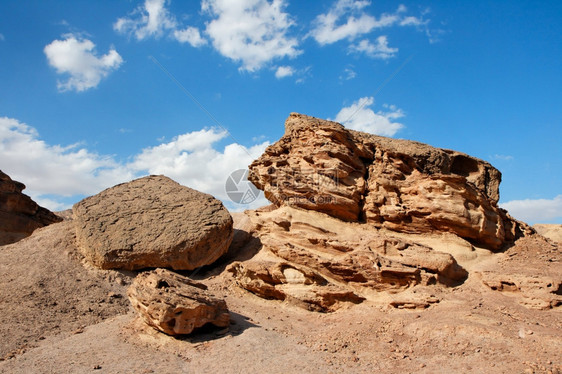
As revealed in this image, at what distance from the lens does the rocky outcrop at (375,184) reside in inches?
506

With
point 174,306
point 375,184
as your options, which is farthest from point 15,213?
point 375,184

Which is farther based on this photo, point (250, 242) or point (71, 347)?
point (250, 242)

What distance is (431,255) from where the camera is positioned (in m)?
11.3

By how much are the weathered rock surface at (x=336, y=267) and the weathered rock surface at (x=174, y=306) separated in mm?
2339

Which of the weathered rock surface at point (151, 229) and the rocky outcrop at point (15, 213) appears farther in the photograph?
the rocky outcrop at point (15, 213)

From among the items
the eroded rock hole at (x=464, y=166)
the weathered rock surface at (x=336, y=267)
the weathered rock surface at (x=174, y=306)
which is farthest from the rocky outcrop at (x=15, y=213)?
the eroded rock hole at (x=464, y=166)

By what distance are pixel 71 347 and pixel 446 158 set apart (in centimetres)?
1315

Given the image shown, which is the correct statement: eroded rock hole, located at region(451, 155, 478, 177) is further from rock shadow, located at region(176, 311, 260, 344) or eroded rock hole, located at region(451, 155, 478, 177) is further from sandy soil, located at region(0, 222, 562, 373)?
rock shadow, located at region(176, 311, 260, 344)

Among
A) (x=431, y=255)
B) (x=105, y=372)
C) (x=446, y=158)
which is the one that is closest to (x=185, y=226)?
(x=105, y=372)

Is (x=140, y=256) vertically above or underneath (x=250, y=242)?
underneath

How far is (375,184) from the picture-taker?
13.8 metres

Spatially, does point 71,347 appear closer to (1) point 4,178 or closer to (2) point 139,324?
(2) point 139,324

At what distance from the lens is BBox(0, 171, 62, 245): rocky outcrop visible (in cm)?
2092

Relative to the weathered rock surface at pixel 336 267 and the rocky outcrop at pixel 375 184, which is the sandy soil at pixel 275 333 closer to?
the weathered rock surface at pixel 336 267
